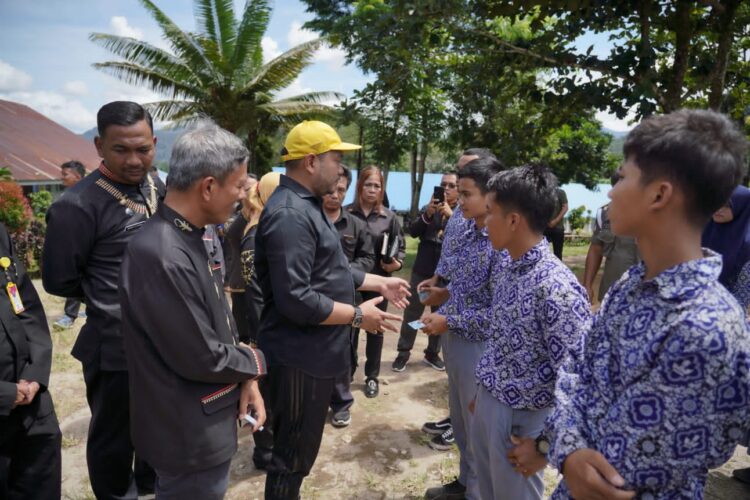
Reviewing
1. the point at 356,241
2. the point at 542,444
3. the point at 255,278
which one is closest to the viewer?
the point at 542,444

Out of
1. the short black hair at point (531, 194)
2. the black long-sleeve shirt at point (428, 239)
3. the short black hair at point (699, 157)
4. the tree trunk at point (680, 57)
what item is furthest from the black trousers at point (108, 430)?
the tree trunk at point (680, 57)

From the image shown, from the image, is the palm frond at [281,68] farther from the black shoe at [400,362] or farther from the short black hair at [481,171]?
the short black hair at [481,171]

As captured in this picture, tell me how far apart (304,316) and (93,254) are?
48.8 inches

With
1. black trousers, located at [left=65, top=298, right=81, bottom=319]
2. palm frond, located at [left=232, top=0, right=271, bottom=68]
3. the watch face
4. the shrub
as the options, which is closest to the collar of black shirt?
the watch face

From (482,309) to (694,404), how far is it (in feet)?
5.61

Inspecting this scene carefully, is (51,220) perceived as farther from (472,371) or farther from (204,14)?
(204,14)

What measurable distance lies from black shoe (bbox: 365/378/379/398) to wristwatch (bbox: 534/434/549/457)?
3.09 metres

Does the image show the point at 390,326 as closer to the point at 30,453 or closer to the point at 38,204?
the point at 30,453

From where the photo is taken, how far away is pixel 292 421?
2.43m

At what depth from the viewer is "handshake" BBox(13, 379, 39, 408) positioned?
7.11 feet

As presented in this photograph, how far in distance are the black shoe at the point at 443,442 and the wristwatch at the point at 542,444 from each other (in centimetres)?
214

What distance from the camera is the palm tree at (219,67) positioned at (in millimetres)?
13391

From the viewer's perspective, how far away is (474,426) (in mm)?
2324

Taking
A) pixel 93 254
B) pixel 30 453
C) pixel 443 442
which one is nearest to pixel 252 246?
pixel 93 254
